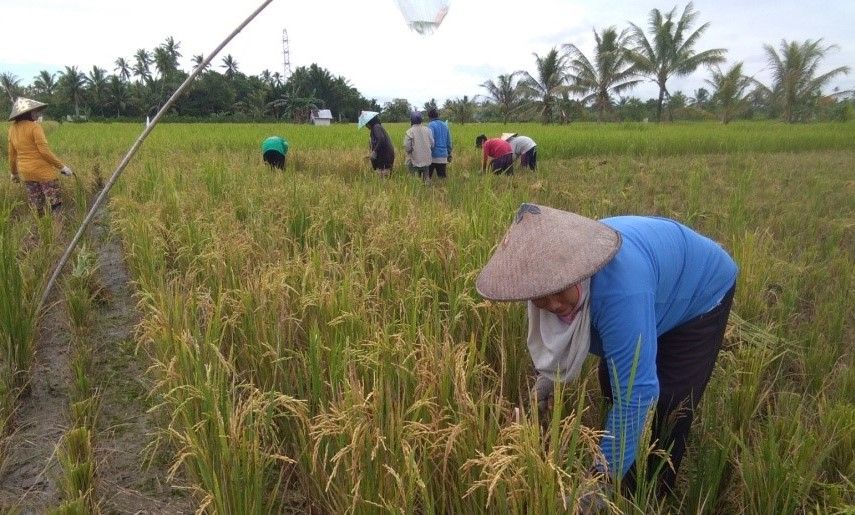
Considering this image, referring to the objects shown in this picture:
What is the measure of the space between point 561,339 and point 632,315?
0.20 meters

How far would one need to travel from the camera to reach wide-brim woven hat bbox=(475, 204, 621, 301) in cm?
132

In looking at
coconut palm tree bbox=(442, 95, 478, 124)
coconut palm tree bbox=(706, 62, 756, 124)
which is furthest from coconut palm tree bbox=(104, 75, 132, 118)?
coconut palm tree bbox=(706, 62, 756, 124)

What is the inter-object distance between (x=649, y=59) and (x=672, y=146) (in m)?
14.4

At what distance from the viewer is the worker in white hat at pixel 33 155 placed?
4916 millimetres

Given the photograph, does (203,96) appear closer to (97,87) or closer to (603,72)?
(97,87)

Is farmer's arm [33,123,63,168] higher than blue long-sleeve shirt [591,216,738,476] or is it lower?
higher

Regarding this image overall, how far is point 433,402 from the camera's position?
5.31 feet

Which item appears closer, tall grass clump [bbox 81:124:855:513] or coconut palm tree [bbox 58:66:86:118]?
tall grass clump [bbox 81:124:855:513]

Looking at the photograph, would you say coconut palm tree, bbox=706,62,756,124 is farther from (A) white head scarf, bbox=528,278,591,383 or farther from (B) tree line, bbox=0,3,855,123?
(A) white head scarf, bbox=528,278,591,383

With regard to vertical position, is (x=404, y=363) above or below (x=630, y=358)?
below

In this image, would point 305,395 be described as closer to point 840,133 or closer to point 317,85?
point 840,133

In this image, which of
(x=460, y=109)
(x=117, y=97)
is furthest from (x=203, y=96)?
(x=460, y=109)

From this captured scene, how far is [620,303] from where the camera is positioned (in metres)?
1.38

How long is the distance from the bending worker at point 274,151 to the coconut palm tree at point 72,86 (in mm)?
40362
